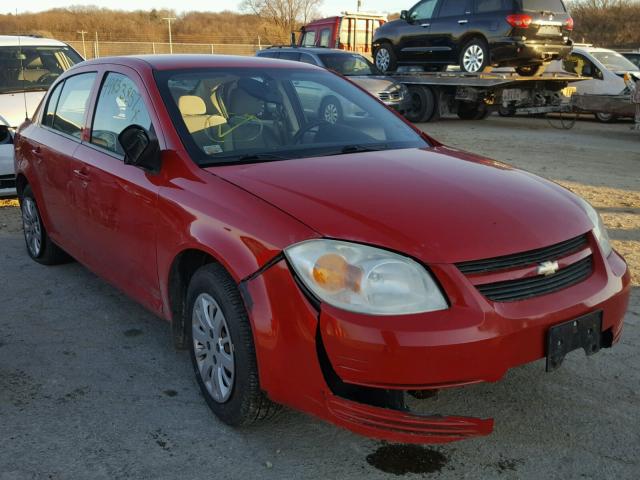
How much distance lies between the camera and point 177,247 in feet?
10.2

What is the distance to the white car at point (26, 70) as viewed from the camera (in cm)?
881

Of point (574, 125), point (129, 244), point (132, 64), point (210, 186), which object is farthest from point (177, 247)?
point (574, 125)

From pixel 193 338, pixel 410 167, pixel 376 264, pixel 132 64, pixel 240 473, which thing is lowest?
pixel 240 473

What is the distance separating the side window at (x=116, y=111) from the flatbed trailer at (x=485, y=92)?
11832 mm

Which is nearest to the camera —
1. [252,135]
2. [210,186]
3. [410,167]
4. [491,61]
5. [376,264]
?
[376,264]

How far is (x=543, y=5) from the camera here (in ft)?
47.7

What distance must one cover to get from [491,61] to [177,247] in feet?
43.7

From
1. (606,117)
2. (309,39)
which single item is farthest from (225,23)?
(606,117)

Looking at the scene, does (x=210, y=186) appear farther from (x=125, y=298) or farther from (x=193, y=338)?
(x=125, y=298)

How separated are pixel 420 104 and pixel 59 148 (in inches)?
518

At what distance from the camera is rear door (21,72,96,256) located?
4332mm

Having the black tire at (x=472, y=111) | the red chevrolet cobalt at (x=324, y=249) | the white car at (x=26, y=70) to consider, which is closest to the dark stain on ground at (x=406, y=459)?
the red chevrolet cobalt at (x=324, y=249)

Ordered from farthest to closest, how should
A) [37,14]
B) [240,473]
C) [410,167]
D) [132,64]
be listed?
1. [37,14]
2. [132,64]
3. [410,167]
4. [240,473]

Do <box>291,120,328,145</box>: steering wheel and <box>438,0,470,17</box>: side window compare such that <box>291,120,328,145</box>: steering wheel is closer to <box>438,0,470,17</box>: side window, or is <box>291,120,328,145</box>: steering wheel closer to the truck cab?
<box>438,0,470,17</box>: side window
